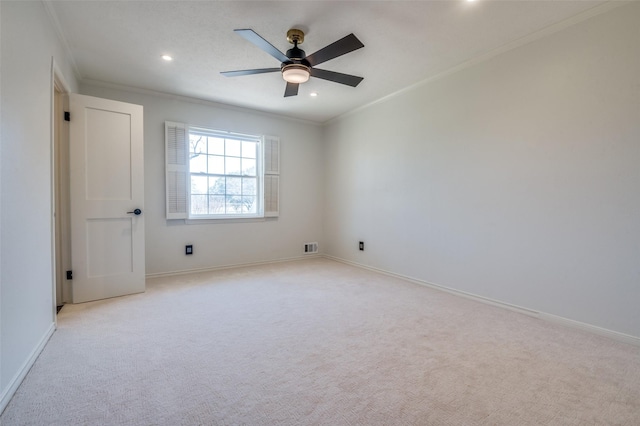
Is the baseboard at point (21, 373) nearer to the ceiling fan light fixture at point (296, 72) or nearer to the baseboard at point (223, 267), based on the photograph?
the baseboard at point (223, 267)

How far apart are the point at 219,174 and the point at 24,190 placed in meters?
2.75

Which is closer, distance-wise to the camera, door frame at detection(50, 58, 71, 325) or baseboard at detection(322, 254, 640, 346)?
baseboard at detection(322, 254, 640, 346)

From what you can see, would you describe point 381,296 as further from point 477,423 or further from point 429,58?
point 429,58

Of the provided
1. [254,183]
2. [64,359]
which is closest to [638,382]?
[64,359]

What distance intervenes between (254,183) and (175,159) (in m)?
1.24

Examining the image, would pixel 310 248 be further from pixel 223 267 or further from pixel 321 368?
pixel 321 368

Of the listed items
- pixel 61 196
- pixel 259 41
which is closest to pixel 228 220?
pixel 61 196

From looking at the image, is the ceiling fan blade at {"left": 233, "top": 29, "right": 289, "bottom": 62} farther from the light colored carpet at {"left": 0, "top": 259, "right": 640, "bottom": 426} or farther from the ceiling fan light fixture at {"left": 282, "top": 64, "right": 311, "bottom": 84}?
the light colored carpet at {"left": 0, "top": 259, "right": 640, "bottom": 426}

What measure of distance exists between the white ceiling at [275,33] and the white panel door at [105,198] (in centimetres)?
62

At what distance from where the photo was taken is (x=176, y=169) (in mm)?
4031

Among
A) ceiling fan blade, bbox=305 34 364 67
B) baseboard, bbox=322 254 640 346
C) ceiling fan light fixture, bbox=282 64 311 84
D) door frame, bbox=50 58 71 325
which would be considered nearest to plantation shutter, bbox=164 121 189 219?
door frame, bbox=50 58 71 325

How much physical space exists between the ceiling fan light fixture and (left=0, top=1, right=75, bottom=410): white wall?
5.59ft

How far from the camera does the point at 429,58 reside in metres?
2.98

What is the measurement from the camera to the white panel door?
291cm
